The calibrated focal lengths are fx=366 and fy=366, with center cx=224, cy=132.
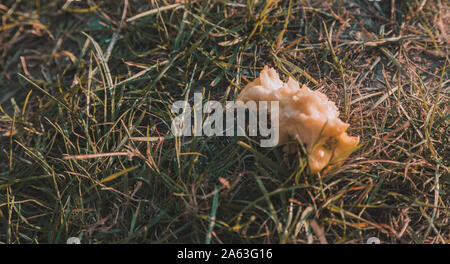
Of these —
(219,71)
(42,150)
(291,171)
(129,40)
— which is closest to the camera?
(291,171)

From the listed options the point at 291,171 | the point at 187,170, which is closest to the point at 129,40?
the point at 187,170

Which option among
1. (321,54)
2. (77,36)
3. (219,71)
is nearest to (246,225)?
(219,71)

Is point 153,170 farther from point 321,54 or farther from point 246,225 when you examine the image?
point 321,54

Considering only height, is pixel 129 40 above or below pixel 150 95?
above

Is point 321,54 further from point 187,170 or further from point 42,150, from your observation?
A: point 42,150

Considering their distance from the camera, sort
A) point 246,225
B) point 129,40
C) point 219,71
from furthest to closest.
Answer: point 129,40 < point 219,71 < point 246,225

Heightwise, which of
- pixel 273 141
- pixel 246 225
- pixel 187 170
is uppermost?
pixel 273 141

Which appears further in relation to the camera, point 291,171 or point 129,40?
point 129,40
